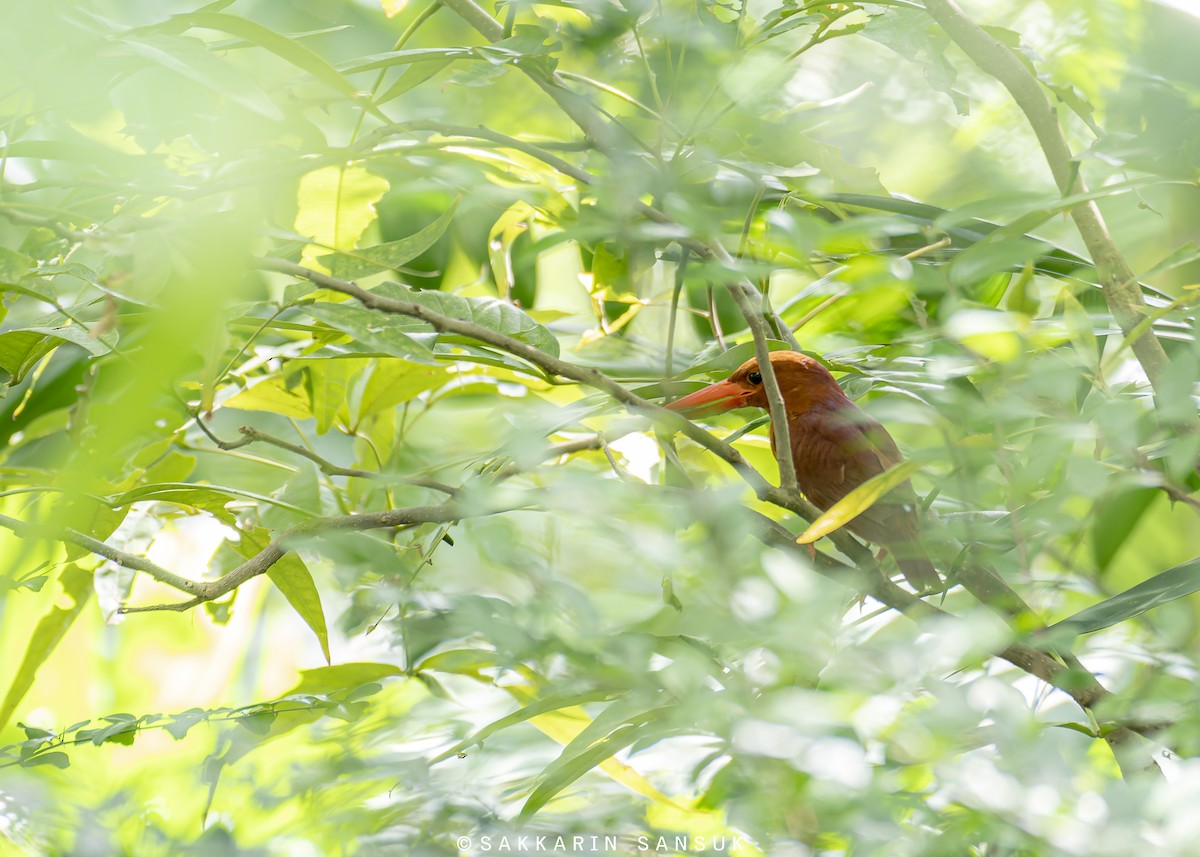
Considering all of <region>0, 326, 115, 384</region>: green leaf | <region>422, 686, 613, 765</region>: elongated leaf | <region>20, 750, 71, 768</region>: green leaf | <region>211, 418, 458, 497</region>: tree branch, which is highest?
<region>211, 418, 458, 497</region>: tree branch

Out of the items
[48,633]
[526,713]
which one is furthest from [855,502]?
[48,633]

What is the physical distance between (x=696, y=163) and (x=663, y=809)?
0.45 metres

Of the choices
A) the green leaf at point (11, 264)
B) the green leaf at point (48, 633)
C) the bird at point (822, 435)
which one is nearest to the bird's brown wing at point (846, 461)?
the bird at point (822, 435)

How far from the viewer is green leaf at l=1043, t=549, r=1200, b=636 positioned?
498mm

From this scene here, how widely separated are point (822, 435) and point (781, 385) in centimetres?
7

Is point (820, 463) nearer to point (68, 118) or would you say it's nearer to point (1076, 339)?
point (1076, 339)

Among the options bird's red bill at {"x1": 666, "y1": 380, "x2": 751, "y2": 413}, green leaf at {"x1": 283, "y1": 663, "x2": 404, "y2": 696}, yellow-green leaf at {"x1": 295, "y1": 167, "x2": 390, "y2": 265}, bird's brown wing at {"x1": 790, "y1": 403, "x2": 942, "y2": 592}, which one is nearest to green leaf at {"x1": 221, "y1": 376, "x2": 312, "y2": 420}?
yellow-green leaf at {"x1": 295, "y1": 167, "x2": 390, "y2": 265}

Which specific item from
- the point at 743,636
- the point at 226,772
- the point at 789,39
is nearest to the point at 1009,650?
the point at 743,636

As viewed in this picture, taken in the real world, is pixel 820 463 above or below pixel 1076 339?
below

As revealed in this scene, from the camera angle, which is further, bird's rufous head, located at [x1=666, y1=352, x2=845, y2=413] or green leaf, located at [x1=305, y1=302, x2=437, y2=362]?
bird's rufous head, located at [x1=666, y1=352, x2=845, y2=413]

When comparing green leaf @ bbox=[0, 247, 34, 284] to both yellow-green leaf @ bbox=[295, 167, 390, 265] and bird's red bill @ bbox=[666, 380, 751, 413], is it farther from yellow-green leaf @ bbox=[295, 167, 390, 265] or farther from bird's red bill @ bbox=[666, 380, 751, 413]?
bird's red bill @ bbox=[666, 380, 751, 413]

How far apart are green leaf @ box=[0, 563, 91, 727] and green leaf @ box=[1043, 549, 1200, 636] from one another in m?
0.74

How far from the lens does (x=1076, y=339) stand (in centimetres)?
47

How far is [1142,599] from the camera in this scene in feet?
1.68
